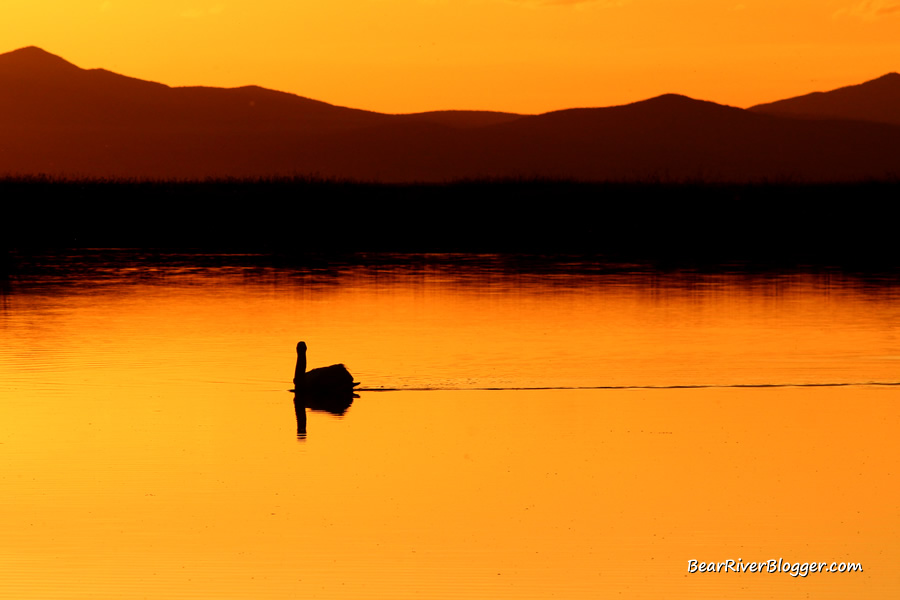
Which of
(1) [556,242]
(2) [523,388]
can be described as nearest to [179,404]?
(2) [523,388]

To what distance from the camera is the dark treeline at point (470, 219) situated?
47.8 metres

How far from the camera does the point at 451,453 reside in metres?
13.9

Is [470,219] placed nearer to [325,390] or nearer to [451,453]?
[325,390]

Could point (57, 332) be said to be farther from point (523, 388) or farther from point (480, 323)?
point (523, 388)

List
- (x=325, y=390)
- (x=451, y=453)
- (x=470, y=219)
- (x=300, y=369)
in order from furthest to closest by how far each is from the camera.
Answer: (x=470, y=219) → (x=300, y=369) → (x=325, y=390) → (x=451, y=453)

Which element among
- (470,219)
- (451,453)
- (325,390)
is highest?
(470,219)

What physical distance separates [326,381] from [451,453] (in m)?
3.37

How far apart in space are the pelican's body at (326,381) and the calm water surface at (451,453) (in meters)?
0.36

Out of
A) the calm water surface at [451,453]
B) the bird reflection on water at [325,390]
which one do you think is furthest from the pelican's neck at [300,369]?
the calm water surface at [451,453]

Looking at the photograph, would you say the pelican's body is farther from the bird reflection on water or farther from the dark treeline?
the dark treeline

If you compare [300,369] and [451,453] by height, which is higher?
[300,369]

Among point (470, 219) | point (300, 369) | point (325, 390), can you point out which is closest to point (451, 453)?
point (325, 390)

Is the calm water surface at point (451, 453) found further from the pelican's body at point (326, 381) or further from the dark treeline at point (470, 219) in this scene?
the dark treeline at point (470, 219)

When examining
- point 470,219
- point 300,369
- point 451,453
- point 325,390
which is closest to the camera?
point 451,453
